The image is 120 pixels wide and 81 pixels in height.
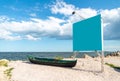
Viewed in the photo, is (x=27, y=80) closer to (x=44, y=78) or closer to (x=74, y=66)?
(x=44, y=78)

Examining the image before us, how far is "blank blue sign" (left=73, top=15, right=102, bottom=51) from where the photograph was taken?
2461cm

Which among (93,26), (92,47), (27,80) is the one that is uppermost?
(93,26)

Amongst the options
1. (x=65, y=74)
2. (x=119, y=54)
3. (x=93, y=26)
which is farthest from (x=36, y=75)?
(x=119, y=54)

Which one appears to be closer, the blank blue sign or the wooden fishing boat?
the blank blue sign

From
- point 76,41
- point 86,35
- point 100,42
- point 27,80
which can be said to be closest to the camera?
point 27,80

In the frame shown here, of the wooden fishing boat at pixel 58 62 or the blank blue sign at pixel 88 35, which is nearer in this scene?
the blank blue sign at pixel 88 35

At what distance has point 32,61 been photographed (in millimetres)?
32406

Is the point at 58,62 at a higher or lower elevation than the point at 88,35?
lower

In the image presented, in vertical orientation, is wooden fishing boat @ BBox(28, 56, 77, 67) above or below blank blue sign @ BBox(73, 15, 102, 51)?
below

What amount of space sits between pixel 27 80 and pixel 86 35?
999 centimetres

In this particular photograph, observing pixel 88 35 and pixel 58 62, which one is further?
pixel 58 62

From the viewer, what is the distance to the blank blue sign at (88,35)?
24609mm

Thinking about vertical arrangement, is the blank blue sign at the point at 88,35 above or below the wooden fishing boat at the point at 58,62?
above

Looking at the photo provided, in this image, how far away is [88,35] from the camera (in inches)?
1025
